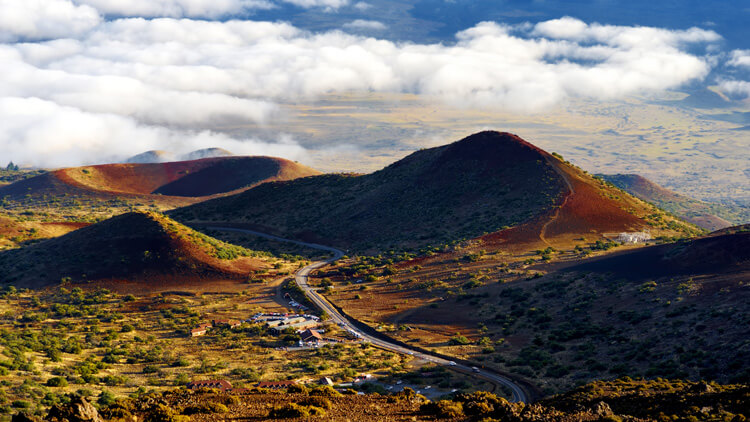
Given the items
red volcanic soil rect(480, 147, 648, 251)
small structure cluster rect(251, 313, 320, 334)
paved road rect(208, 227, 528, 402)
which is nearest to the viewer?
paved road rect(208, 227, 528, 402)

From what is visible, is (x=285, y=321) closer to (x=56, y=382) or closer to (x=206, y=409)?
(x=56, y=382)

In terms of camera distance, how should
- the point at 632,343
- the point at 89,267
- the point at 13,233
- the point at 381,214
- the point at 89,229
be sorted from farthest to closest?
the point at 381,214, the point at 13,233, the point at 89,229, the point at 89,267, the point at 632,343

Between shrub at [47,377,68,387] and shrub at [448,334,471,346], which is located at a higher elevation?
shrub at [47,377,68,387]

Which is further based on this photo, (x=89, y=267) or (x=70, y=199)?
(x=70, y=199)

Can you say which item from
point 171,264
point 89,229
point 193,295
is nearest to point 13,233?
point 89,229

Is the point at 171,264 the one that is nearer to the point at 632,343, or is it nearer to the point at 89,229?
the point at 89,229

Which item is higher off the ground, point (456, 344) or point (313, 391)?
point (313, 391)

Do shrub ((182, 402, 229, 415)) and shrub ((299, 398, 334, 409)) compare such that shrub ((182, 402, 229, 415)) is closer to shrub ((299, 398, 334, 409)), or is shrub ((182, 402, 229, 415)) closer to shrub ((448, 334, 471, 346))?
shrub ((299, 398, 334, 409))

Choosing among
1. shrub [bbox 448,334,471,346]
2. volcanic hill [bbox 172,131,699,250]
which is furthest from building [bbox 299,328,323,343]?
volcanic hill [bbox 172,131,699,250]
